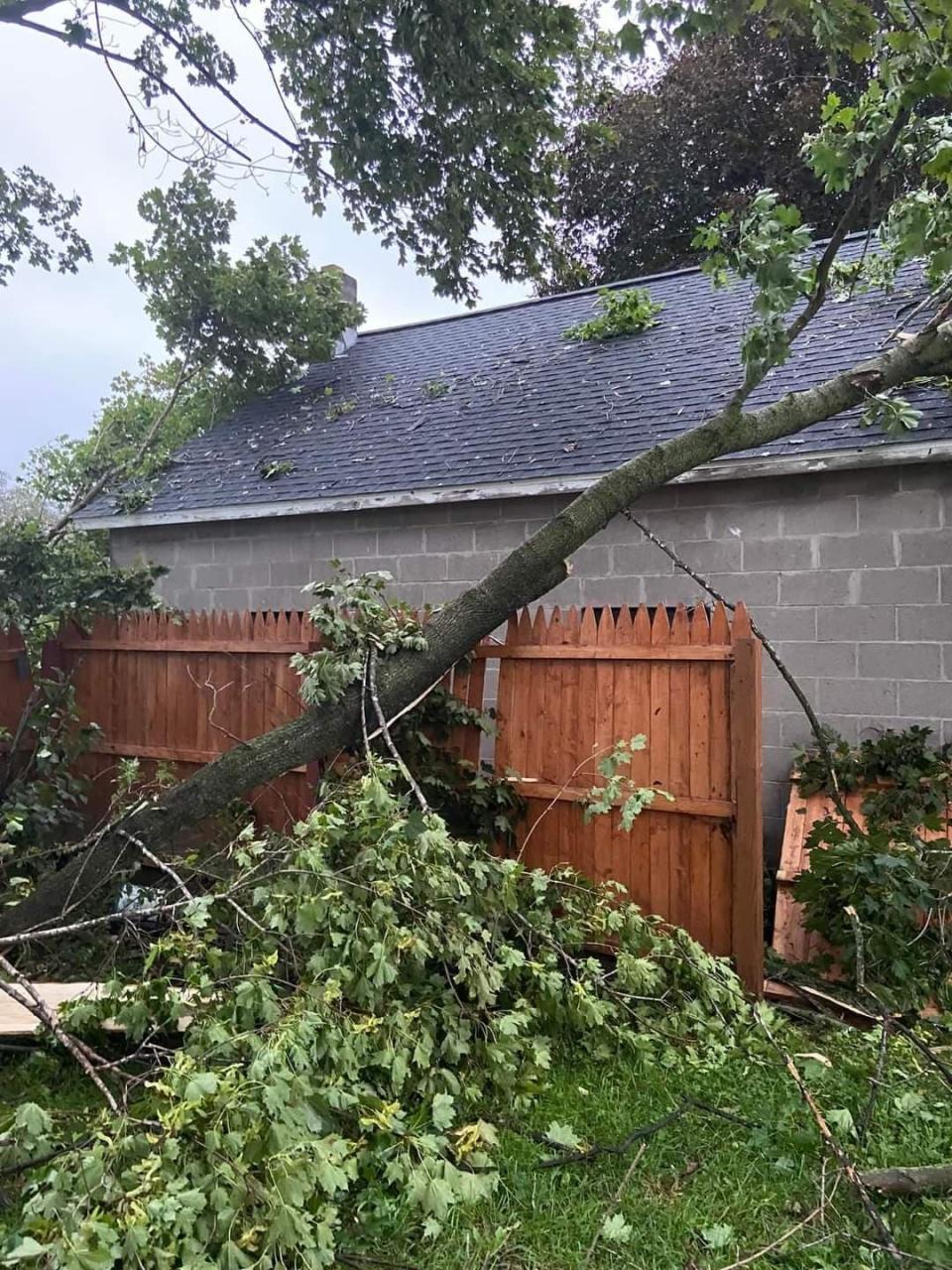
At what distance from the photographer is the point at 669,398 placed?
6883mm

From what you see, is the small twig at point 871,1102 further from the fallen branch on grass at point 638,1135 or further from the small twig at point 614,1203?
the small twig at point 614,1203

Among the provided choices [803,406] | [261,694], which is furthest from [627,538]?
[261,694]

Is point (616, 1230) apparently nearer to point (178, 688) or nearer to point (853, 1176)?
point (853, 1176)

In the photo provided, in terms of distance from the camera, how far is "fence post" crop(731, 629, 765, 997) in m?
3.80

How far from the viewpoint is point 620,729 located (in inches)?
167

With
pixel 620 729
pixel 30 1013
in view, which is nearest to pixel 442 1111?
pixel 30 1013

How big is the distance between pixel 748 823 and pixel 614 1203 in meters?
1.79

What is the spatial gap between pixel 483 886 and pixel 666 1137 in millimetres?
1059

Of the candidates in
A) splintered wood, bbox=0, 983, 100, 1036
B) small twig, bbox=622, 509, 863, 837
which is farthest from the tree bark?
splintered wood, bbox=0, 983, 100, 1036

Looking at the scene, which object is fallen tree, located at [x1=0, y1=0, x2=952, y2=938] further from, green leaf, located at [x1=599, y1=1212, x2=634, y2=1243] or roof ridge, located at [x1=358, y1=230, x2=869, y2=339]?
roof ridge, located at [x1=358, y1=230, x2=869, y2=339]

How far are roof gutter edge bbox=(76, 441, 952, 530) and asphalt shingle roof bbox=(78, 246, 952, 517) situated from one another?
7cm

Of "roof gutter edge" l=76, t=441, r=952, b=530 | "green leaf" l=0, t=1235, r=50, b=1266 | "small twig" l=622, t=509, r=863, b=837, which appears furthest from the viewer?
"roof gutter edge" l=76, t=441, r=952, b=530

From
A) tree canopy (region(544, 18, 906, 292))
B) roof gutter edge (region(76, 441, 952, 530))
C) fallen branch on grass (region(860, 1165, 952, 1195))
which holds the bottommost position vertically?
fallen branch on grass (region(860, 1165, 952, 1195))

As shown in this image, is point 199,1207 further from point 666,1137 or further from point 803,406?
point 803,406
